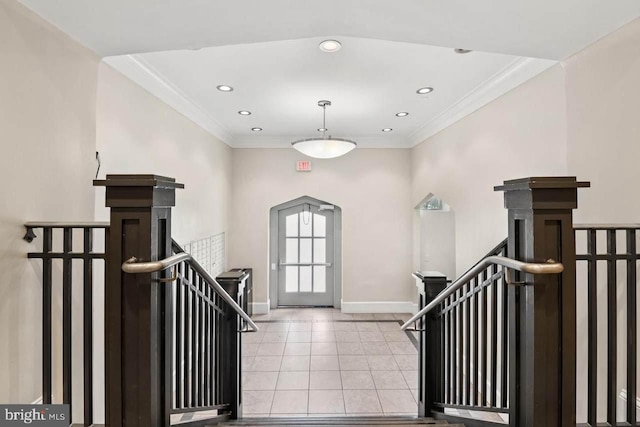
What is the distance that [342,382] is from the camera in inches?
153

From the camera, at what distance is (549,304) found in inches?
54.7

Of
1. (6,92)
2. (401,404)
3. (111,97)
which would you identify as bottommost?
(401,404)

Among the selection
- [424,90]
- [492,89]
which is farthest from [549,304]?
[424,90]

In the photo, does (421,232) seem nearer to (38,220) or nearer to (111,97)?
(111,97)

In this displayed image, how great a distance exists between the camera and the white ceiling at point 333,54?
183cm

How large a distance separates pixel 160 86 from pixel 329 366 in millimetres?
3488

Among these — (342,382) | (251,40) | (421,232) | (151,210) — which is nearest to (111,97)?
(251,40)

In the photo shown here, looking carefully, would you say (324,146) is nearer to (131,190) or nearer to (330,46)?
(330,46)

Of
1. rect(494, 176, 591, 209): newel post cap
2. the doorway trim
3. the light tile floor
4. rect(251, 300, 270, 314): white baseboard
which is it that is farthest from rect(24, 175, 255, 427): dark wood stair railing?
the doorway trim

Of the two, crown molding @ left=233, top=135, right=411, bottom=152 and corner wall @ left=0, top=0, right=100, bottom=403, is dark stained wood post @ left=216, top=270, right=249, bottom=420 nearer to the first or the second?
corner wall @ left=0, top=0, right=100, bottom=403

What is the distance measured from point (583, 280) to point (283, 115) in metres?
3.76

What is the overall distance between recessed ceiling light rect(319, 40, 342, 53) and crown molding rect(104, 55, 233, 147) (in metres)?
1.47

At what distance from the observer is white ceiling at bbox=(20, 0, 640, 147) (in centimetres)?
183

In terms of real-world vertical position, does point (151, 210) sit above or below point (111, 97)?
below
